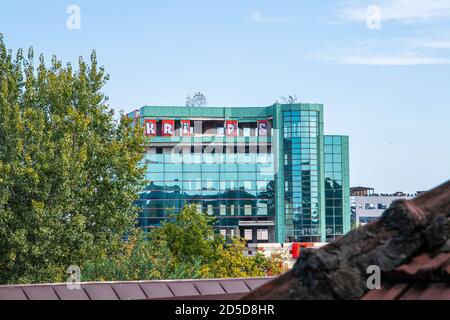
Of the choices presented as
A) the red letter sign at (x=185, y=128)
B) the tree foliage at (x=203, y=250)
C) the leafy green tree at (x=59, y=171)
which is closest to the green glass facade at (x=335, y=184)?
the red letter sign at (x=185, y=128)

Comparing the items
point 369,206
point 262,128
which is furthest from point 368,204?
point 262,128

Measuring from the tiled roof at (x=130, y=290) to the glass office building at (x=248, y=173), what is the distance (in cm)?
11105

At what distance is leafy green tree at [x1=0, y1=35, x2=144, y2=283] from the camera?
47.7 m

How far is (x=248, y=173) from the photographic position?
416ft

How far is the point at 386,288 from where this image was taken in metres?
3.54

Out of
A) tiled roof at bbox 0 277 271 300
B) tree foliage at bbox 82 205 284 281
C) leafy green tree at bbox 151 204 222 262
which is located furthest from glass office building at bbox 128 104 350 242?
tiled roof at bbox 0 277 271 300

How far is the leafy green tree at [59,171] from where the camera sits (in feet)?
156

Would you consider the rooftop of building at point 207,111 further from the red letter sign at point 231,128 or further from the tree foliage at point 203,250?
the tree foliage at point 203,250

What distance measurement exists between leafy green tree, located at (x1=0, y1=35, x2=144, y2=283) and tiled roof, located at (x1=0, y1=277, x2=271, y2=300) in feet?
113

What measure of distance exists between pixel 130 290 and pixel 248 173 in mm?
114373

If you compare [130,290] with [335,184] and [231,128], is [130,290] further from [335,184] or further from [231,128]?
[335,184]
